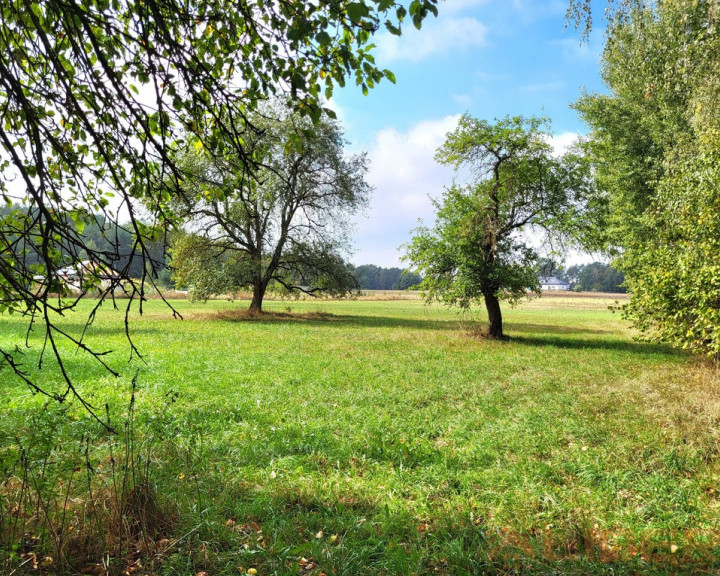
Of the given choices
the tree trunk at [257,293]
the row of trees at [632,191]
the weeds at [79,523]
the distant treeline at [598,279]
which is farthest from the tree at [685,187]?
the distant treeline at [598,279]

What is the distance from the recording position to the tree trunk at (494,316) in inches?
770

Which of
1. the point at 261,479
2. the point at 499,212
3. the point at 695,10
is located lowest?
the point at 261,479

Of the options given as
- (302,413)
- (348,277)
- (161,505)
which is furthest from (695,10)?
(348,277)

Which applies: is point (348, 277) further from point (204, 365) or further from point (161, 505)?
point (161, 505)

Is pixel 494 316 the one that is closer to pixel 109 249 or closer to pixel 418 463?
pixel 418 463

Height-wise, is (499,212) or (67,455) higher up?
(499,212)

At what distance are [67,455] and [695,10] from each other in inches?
579

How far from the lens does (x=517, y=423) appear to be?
764 cm

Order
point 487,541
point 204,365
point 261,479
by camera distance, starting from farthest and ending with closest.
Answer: point 204,365 < point 261,479 < point 487,541

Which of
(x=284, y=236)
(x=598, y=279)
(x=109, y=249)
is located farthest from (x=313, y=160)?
(x=598, y=279)

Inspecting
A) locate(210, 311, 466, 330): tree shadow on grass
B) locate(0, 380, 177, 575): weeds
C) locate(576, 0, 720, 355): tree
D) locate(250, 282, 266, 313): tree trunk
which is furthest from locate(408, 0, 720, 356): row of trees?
locate(250, 282, 266, 313): tree trunk

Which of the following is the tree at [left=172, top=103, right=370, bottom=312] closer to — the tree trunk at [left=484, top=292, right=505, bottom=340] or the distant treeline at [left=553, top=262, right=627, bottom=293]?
the tree trunk at [left=484, top=292, right=505, bottom=340]

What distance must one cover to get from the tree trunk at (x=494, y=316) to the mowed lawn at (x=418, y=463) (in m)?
7.18

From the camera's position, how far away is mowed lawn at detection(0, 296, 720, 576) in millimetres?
3863
